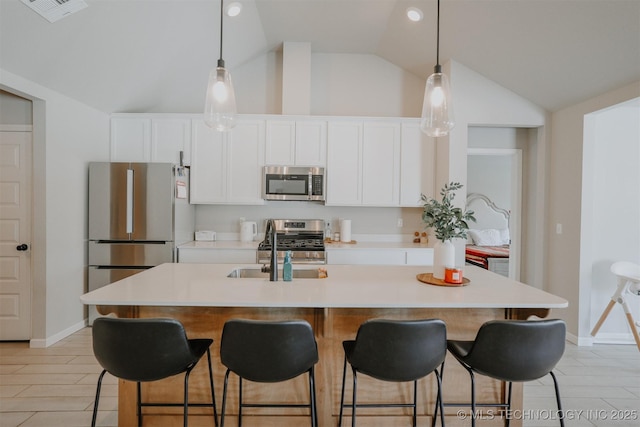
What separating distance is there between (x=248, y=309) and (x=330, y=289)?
479mm

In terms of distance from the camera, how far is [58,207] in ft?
10.7

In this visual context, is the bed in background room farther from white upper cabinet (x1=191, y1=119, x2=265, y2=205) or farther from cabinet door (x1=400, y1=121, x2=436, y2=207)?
white upper cabinet (x1=191, y1=119, x2=265, y2=205)

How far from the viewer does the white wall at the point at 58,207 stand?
3105 millimetres

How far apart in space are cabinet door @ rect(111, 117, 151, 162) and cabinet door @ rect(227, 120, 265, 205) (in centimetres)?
99

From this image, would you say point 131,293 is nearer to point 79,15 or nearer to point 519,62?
point 79,15

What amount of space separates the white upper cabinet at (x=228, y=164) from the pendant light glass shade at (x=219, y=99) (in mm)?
1958

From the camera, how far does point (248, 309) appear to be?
1.92 m

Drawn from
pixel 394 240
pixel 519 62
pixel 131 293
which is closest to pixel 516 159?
pixel 519 62

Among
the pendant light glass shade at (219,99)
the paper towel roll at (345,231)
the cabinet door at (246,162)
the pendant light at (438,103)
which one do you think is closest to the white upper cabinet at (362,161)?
the paper towel roll at (345,231)

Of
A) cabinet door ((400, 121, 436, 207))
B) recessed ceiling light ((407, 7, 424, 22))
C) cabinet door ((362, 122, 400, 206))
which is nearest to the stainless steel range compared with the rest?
cabinet door ((362, 122, 400, 206))

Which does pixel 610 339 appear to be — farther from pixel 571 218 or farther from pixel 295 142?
pixel 295 142

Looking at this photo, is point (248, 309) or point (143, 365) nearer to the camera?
point (143, 365)

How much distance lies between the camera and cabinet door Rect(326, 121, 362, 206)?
410cm

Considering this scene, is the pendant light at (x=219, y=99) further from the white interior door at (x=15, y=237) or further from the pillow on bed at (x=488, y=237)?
the pillow on bed at (x=488, y=237)
